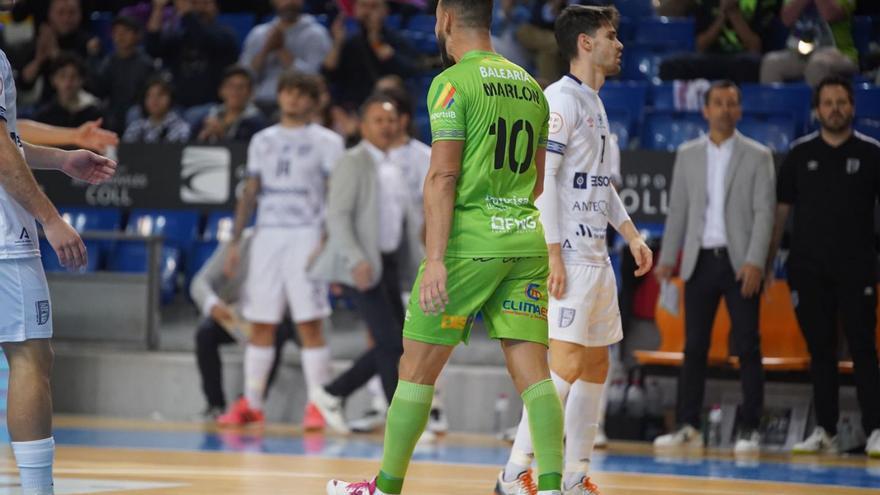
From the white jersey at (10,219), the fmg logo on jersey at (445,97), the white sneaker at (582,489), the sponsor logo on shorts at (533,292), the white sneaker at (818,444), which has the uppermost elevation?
the fmg logo on jersey at (445,97)

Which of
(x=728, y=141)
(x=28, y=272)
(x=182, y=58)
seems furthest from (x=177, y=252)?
(x=28, y=272)

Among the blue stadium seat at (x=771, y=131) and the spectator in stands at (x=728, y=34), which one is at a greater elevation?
the spectator in stands at (x=728, y=34)

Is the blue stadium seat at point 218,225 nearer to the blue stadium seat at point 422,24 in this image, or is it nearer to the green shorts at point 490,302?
the blue stadium seat at point 422,24

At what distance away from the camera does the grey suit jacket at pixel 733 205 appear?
402 inches

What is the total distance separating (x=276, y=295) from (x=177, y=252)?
2094 mm

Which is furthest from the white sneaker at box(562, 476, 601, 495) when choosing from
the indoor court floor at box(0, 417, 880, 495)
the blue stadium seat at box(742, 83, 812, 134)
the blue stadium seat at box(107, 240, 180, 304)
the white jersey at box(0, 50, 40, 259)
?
the blue stadium seat at box(107, 240, 180, 304)

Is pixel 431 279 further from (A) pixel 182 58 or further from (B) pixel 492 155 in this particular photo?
(A) pixel 182 58

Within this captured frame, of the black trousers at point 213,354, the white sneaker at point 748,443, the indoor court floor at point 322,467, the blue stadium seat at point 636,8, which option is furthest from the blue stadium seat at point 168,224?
the white sneaker at point 748,443

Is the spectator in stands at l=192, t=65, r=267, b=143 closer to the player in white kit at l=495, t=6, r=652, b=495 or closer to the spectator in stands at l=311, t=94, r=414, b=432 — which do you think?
the spectator in stands at l=311, t=94, r=414, b=432

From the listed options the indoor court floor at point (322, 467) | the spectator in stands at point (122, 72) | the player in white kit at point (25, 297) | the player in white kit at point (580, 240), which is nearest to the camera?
the player in white kit at point (25, 297)

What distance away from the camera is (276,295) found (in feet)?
36.8

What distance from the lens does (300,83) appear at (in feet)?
36.0

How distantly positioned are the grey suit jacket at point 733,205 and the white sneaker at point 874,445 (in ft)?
4.41

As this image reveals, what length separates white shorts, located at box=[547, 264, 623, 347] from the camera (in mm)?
6457
